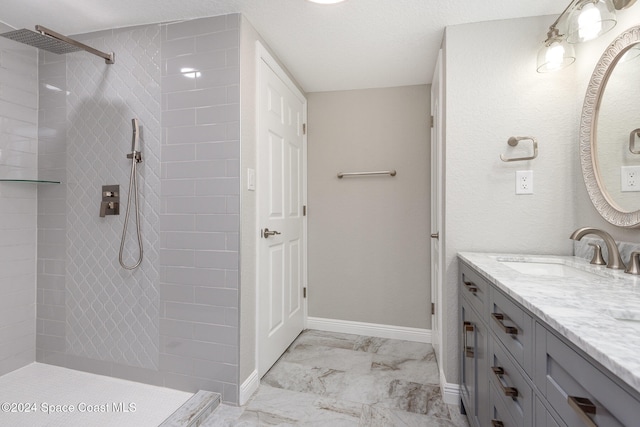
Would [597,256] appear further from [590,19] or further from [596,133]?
[590,19]

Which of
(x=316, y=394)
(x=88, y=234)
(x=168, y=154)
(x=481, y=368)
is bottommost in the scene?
(x=316, y=394)

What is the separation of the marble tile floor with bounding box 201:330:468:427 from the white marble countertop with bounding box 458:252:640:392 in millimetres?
985

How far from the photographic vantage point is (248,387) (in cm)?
180

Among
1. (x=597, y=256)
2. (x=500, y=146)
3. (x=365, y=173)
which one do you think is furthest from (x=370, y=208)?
(x=597, y=256)

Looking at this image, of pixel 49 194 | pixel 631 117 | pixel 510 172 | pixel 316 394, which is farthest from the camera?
pixel 49 194

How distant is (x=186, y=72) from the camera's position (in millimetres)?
1783

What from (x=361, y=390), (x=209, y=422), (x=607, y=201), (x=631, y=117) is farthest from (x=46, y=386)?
(x=631, y=117)

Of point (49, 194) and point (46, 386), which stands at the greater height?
point (49, 194)

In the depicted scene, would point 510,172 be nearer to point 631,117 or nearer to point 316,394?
point 631,117

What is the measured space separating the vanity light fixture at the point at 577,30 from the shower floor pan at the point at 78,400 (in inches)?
104

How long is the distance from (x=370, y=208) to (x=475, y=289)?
1.44 meters

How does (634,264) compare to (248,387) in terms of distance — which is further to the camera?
(248,387)

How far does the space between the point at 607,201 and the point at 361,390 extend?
1.64m

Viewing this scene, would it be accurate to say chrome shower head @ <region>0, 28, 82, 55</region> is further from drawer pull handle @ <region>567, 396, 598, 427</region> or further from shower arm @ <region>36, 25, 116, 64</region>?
drawer pull handle @ <region>567, 396, 598, 427</region>
